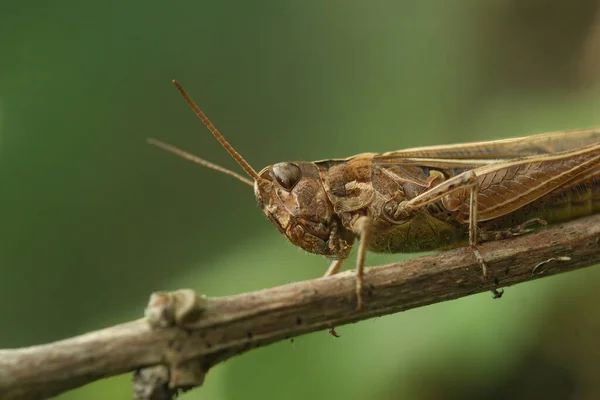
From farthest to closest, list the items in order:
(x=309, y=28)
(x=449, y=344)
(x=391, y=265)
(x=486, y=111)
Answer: (x=309, y=28) < (x=486, y=111) < (x=449, y=344) < (x=391, y=265)

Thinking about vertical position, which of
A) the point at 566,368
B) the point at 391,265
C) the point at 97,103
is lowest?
the point at 566,368

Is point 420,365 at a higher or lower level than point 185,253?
lower

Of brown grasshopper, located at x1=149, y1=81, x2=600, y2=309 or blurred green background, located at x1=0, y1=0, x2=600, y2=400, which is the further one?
blurred green background, located at x1=0, y1=0, x2=600, y2=400

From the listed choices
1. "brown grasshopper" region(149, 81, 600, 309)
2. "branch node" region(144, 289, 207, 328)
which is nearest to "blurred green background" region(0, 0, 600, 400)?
"brown grasshopper" region(149, 81, 600, 309)

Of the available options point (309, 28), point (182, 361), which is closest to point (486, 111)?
point (309, 28)

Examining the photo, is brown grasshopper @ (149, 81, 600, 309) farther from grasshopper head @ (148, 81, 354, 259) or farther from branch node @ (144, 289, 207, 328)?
branch node @ (144, 289, 207, 328)

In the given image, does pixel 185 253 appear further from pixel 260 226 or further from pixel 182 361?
pixel 182 361

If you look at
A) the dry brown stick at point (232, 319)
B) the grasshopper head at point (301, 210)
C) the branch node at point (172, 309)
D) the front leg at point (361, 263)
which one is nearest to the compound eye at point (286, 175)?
the grasshopper head at point (301, 210)

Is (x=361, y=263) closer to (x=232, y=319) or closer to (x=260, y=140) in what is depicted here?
(x=232, y=319)
